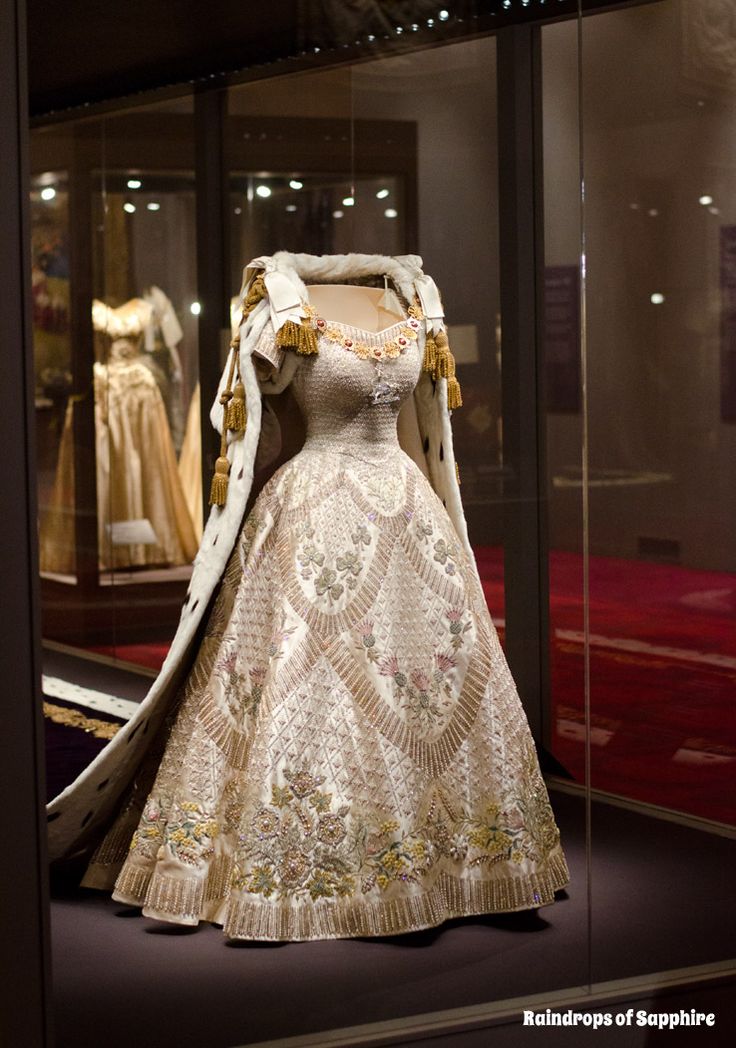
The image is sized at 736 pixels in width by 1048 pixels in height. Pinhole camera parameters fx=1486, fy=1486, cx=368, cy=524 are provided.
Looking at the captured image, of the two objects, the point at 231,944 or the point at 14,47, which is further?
the point at 231,944

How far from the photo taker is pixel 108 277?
292 centimetres

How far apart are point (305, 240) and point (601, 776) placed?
49.0 inches

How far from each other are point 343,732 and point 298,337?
2.65 feet

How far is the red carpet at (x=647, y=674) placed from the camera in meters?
2.97

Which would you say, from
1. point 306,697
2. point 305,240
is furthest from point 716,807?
point 305,240

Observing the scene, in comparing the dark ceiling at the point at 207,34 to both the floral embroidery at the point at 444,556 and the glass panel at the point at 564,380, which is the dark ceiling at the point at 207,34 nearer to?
the glass panel at the point at 564,380

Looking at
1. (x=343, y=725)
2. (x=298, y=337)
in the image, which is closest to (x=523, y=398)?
(x=298, y=337)

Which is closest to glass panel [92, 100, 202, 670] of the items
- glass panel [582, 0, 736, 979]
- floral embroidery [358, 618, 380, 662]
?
floral embroidery [358, 618, 380, 662]

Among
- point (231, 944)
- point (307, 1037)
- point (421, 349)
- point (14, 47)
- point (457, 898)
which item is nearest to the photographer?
point (14, 47)

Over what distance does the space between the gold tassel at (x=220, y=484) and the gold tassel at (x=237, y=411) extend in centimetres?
7

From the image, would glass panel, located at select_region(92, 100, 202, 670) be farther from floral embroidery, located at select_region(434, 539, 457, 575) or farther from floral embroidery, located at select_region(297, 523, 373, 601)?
floral embroidery, located at select_region(434, 539, 457, 575)

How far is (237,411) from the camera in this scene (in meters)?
2.99

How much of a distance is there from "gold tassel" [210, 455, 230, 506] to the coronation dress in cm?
14

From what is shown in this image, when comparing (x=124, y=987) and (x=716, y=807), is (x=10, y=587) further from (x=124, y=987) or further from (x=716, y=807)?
(x=716, y=807)
